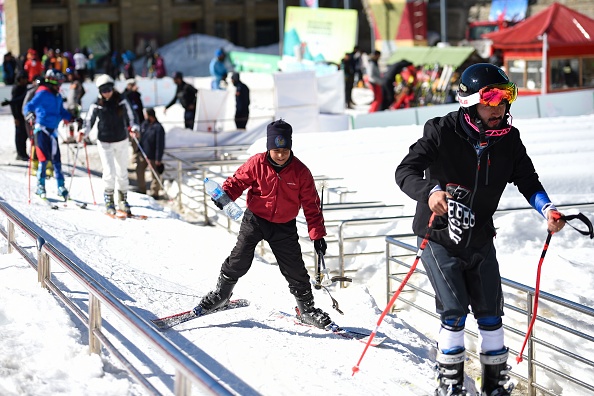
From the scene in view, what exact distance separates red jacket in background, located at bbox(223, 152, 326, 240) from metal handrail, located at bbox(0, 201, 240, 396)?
120 cm

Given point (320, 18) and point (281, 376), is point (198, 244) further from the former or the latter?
point (320, 18)

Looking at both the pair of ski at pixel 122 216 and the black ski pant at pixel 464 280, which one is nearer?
the black ski pant at pixel 464 280

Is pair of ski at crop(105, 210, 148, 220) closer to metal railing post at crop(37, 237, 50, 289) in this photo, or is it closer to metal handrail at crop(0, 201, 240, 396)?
metal handrail at crop(0, 201, 240, 396)

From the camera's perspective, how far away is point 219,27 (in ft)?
169

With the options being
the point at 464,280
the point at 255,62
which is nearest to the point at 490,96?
the point at 464,280

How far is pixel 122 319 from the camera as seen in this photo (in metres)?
4.74

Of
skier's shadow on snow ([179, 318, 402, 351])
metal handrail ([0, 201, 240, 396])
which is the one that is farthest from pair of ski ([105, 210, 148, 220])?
skier's shadow on snow ([179, 318, 402, 351])

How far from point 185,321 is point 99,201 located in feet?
21.4

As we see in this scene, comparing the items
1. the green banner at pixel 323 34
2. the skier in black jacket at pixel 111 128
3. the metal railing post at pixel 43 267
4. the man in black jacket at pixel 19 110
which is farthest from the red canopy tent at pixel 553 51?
the metal railing post at pixel 43 267

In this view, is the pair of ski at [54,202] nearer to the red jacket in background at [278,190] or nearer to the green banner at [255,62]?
the red jacket in background at [278,190]

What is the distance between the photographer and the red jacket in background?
638cm

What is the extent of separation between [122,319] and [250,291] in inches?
141

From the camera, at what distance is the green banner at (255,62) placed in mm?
35562

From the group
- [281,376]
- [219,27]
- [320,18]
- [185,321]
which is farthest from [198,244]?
[219,27]
